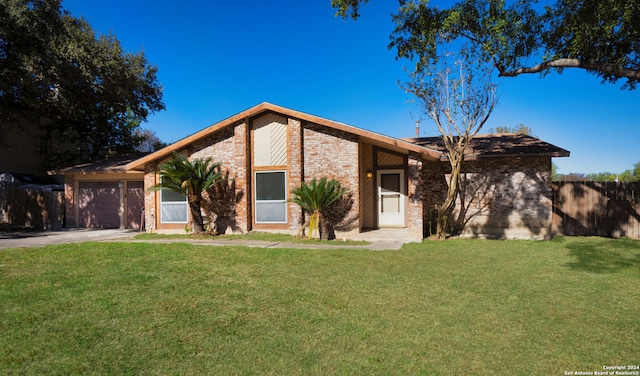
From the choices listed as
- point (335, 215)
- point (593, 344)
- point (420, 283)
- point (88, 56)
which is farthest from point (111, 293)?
point (88, 56)

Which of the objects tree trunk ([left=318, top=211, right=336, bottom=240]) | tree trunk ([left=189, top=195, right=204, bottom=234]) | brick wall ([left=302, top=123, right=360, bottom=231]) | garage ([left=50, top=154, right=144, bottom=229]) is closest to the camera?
tree trunk ([left=318, top=211, right=336, bottom=240])

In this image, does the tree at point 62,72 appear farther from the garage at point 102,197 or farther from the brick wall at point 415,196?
the brick wall at point 415,196

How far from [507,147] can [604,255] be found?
5.33 metres

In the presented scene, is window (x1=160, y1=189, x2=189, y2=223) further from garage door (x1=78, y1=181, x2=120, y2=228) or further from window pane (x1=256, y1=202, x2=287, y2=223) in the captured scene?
garage door (x1=78, y1=181, x2=120, y2=228)

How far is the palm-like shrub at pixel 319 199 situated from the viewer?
11.1m

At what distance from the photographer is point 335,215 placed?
477 inches

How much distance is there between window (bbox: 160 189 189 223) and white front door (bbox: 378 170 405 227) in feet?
24.4

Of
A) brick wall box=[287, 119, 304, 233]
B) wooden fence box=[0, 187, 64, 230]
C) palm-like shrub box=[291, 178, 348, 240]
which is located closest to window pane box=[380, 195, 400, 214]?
palm-like shrub box=[291, 178, 348, 240]

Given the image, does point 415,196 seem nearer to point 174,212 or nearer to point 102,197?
point 174,212

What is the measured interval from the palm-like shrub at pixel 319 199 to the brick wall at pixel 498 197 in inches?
146

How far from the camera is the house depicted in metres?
12.0

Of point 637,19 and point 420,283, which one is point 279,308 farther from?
point 637,19

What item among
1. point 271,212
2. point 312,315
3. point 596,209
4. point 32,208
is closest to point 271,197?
point 271,212

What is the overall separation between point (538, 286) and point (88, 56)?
1793 cm
